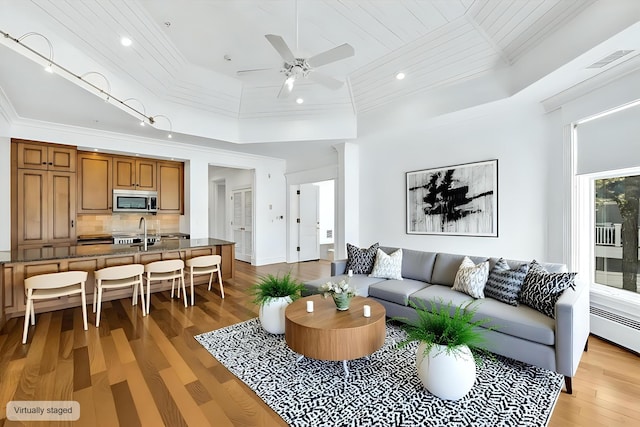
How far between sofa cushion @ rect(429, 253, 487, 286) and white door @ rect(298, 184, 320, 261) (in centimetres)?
456

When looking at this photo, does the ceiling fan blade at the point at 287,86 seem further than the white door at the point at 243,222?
No

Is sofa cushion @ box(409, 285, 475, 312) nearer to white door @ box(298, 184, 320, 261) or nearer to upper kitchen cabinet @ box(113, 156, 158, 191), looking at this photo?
white door @ box(298, 184, 320, 261)

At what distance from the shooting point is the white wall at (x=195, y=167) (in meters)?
4.34

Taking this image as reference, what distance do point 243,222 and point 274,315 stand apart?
5.04m

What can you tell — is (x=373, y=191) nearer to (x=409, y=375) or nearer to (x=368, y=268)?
(x=368, y=268)

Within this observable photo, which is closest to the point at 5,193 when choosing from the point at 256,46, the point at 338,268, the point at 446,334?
the point at 256,46

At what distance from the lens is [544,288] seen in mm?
2473

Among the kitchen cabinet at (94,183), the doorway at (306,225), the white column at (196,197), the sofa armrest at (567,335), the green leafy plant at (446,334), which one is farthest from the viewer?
the doorway at (306,225)

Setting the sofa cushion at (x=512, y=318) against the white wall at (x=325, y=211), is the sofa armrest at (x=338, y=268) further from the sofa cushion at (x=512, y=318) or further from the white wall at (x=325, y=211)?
the white wall at (x=325, y=211)

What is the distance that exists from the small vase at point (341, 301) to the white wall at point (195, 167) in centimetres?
448

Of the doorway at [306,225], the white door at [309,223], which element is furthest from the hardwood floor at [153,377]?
the white door at [309,223]

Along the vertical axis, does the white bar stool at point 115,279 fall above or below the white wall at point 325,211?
below

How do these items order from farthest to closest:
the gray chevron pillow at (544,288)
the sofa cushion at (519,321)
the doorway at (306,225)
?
the doorway at (306,225)
the gray chevron pillow at (544,288)
the sofa cushion at (519,321)

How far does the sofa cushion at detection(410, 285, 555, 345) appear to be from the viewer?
2203 mm
